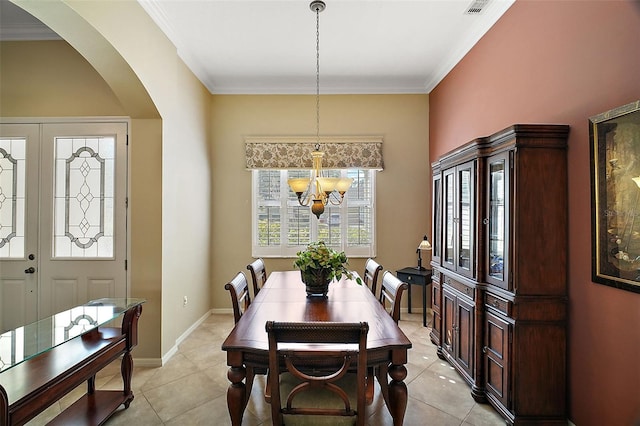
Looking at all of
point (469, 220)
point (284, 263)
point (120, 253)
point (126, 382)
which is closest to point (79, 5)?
point (120, 253)

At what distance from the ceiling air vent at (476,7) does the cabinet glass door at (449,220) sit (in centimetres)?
149

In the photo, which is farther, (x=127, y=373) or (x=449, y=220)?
(x=449, y=220)

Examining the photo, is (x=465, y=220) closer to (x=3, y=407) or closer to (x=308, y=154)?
(x=308, y=154)

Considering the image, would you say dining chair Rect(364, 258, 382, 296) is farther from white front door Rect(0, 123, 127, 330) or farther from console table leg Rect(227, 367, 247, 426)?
white front door Rect(0, 123, 127, 330)

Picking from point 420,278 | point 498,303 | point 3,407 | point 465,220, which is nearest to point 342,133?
point 420,278

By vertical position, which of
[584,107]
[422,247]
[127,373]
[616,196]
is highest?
[584,107]

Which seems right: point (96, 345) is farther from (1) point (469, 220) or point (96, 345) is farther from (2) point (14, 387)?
(1) point (469, 220)

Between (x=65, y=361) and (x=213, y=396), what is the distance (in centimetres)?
108

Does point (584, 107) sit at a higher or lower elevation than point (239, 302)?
higher

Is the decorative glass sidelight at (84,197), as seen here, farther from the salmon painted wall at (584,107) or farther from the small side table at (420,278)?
the salmon painted wall at (584,107)

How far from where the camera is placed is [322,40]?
351 cm

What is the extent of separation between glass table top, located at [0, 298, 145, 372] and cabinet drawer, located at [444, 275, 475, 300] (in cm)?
262

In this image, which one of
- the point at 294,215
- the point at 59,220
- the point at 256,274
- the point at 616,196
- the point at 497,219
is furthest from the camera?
the point at 294,215

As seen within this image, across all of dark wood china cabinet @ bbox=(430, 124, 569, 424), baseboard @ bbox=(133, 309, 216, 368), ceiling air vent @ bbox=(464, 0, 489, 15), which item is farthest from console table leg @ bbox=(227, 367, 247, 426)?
ceiling air vent @ bbox=(464, 0, 489, 15)
